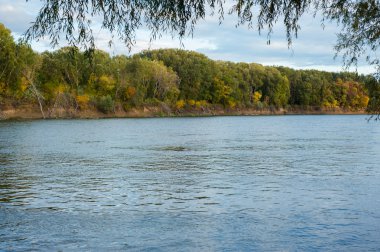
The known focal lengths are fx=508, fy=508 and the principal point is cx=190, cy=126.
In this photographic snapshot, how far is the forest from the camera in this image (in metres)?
115

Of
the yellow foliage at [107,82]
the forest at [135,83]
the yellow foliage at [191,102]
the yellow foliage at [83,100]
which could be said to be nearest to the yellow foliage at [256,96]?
the forest at [135,83]

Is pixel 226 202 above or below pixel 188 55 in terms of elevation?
below

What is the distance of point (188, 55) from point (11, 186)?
498 feet

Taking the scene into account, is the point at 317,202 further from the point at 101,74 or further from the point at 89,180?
the point at 101,74

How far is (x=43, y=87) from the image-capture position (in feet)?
413

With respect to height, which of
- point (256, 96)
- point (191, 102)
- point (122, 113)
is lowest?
point (122, 113)

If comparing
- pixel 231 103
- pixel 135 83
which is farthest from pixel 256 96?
pixel 135 83

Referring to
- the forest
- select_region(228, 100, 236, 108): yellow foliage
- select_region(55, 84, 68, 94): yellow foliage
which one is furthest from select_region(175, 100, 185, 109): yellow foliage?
select_region(55, 84, 68, 94): yellow foliage

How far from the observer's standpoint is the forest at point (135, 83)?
115 metres

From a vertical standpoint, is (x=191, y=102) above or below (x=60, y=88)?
below

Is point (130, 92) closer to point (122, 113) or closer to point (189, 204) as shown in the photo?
point (122, 113)

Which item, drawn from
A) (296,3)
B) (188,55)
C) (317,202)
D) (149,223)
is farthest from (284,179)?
(188,55)

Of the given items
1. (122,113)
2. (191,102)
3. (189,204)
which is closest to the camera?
(189,204)

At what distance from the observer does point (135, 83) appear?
143 metres
